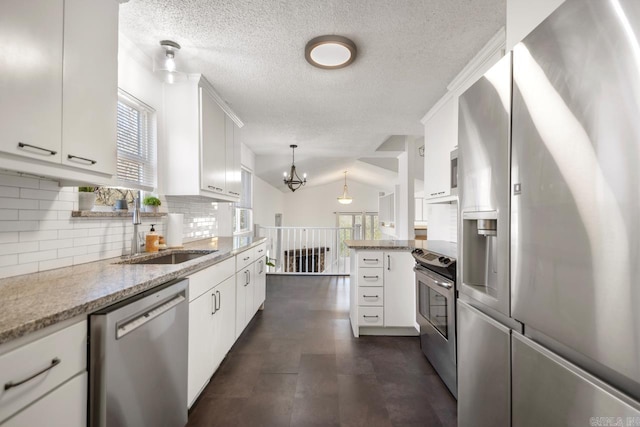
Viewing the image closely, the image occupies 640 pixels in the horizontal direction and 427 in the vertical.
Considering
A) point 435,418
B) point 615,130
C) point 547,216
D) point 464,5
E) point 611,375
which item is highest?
point 464,5

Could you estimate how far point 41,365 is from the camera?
2.58 ft

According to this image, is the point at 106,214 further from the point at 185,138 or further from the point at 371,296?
the point at 371,296

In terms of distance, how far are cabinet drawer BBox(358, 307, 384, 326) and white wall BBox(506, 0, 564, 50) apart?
237cm

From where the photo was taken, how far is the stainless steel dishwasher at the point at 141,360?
37.9 inches

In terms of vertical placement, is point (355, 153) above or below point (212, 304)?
above

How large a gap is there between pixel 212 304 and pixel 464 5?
2438 mm

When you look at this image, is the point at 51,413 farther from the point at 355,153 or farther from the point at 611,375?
the point at 355,153

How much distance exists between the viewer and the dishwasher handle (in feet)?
3.45

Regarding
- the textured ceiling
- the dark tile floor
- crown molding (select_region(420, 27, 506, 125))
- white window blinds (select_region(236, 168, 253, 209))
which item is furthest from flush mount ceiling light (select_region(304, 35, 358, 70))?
white window blinds (select_region(236, 168, 253, 209))

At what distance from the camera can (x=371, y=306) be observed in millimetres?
2861

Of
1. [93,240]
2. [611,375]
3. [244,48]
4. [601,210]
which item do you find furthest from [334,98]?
[611,375]

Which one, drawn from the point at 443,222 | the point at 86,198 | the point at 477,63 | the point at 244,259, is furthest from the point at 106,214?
the point at 443,222

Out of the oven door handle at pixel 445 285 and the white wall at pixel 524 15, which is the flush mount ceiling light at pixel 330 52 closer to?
the white wall at pixel 524 15

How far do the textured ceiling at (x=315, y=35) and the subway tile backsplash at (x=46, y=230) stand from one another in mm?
1163
